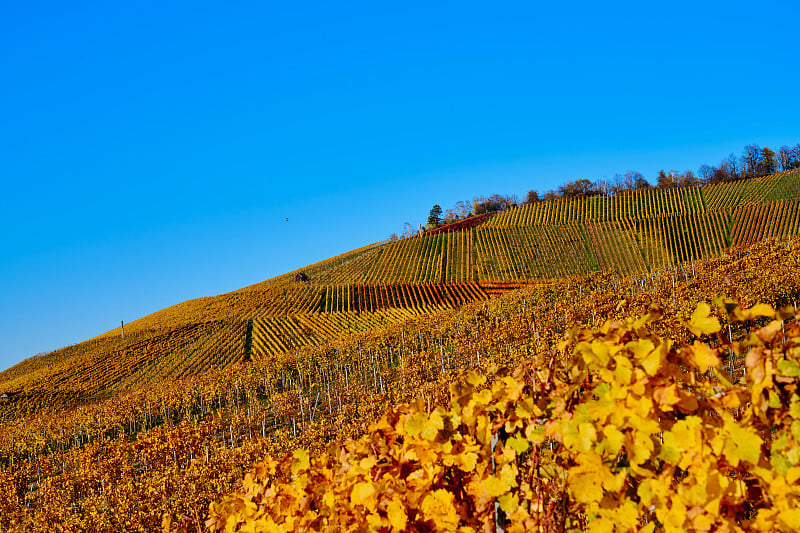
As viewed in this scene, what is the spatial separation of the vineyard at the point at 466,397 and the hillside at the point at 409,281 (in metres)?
0.33

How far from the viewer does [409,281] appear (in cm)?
5159

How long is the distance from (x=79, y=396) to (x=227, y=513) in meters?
39.8

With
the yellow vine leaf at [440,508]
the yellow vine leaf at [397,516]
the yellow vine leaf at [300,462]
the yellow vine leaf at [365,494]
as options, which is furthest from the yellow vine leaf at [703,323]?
the yellow vine leaf at [300,462]

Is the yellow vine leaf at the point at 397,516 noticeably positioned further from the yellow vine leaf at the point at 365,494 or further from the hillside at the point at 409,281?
the hillside at the point at 409,281

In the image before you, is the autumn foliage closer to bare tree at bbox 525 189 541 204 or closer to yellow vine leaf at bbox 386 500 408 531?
yellow vine leaf at bbox 386 500 408 531

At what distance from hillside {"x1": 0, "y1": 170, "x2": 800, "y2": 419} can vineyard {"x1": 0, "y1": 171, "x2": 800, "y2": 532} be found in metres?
0.33

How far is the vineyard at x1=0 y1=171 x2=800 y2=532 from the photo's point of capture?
4.97 ft

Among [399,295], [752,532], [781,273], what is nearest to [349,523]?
[752,532]

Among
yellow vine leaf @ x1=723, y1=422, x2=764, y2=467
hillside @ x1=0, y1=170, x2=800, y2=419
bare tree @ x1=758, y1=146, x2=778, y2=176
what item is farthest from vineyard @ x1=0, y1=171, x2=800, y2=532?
bare tree @ x1=758, y1=146, x2=778, y2=176

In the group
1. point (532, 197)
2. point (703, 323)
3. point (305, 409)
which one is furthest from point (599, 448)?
point (532, 197)

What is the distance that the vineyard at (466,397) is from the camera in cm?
151

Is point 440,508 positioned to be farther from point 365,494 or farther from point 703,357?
point 703,357

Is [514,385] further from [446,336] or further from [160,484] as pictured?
Answer: [446,336]

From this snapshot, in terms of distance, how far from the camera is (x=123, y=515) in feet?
41.4
